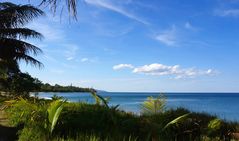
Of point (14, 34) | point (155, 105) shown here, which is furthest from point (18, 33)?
point (155, 105)

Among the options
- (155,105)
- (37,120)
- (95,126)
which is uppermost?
(155,105)

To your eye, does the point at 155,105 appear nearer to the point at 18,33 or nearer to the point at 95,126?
the point at 95,126

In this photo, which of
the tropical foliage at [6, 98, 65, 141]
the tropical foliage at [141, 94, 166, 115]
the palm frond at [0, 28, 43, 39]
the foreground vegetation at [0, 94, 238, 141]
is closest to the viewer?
the tropical foliage at [6, 98, 65, 141]

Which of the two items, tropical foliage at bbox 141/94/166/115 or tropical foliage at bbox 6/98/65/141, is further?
tropical foliage at bbox 141/94/166/115

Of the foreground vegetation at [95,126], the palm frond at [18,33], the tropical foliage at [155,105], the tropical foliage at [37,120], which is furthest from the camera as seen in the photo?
the palm frond at [18,33]

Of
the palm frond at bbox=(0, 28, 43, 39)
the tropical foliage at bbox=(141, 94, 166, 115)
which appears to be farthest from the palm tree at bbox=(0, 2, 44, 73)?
the tropical foliage at bbox=(141, 94, 166, 115)

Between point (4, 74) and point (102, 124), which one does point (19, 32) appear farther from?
point (102, 124)

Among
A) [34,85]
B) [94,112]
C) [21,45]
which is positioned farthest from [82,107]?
[34,85]

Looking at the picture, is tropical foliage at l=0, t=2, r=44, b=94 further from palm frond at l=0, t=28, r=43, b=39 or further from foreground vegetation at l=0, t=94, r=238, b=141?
foreground vegetation at l=0, t=94, r=238, b=141

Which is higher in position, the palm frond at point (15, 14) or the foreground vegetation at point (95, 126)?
the palm frond at point (15, 14)

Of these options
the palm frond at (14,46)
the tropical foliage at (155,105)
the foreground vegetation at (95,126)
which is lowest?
the foreground vegetation at (95,126)

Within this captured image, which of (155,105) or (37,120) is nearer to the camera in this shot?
(37,120)

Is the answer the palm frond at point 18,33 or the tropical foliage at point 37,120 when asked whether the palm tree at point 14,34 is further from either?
the tropical foliage at point 37,120

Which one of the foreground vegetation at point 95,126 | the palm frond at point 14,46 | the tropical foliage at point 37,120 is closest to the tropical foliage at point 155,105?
the foreground vegetation at point 95,126
